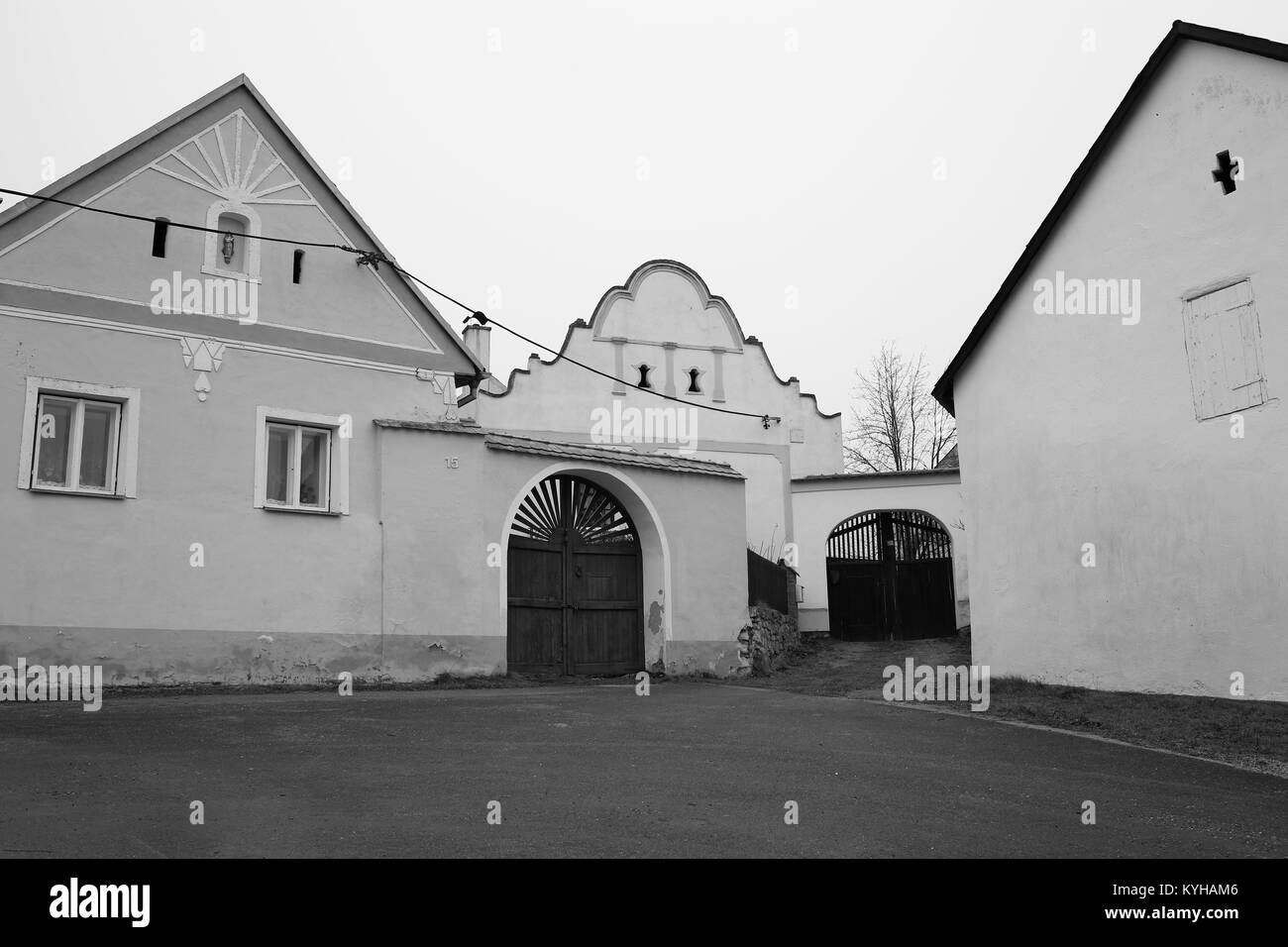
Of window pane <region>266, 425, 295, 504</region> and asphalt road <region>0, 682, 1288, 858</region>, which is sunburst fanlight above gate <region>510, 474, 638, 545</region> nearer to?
window pane <region>266, 425, 295, 504</region>

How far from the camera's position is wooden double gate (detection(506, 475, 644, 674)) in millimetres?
17672

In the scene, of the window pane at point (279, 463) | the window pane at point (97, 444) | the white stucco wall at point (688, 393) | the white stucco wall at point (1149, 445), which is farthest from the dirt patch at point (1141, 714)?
the white stucco wall at point (688, 393)

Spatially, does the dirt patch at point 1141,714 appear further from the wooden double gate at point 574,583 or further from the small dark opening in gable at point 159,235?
the small dark opening in gable at point 159,235

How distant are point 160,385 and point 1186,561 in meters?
12.6

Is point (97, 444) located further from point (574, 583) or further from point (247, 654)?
point (574, 583)

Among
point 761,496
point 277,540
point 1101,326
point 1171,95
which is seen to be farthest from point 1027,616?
point 761,496

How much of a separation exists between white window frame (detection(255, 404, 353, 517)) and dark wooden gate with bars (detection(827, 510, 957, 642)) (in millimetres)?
13722

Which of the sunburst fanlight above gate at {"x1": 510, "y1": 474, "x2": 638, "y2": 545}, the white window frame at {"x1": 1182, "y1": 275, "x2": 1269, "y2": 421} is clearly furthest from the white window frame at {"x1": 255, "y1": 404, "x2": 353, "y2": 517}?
the white window frame at {"x1": 1182, "y1": 275, "x2": 1269, "y2": 421}

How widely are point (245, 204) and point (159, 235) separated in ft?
4.35

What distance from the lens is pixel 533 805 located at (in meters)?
7.33

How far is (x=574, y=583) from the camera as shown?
18.3 metres

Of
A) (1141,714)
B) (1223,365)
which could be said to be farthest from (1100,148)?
(1141,714)

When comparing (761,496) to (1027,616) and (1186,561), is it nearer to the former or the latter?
(1027,616)

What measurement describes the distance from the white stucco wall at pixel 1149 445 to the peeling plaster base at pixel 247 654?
7.56 meters
